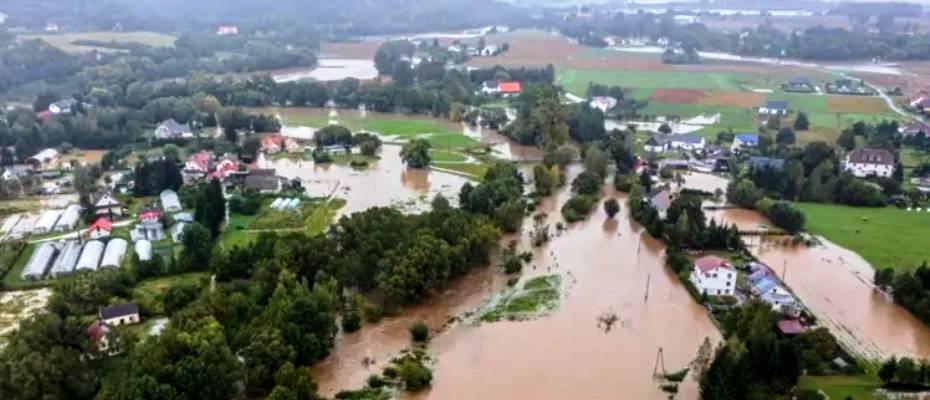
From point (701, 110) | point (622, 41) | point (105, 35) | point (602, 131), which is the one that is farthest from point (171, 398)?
point (622, 41)

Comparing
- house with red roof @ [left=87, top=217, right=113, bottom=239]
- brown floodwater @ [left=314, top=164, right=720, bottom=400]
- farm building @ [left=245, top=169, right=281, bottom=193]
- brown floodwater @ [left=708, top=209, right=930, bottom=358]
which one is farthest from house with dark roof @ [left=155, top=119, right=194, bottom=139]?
brown floodwater @ [left=708, top=209, right=930, bottom=358]

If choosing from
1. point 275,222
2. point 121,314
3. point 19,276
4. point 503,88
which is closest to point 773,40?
point 503,88

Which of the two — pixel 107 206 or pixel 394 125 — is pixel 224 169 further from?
pixel 394 125

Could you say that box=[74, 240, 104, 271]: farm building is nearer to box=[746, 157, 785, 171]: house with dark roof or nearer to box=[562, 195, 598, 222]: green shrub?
box=[562, 195, 598, 222]: green shrub

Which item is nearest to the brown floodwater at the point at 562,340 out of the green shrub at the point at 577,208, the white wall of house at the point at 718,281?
the white wall of house at the point at 718,281

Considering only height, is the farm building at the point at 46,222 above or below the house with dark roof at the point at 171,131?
below

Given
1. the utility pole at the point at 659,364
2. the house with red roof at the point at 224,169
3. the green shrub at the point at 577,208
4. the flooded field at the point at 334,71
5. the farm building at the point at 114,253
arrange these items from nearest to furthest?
the utility pole at the point at 659,364 < the farm building at the point at 114,253 < the green shrub at the point at 577,208 < the house with red roof at the point at 224,169 < the flooded field at the point at 334,71

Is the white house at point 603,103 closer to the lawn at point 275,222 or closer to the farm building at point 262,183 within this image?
the farm building at point 262,183
